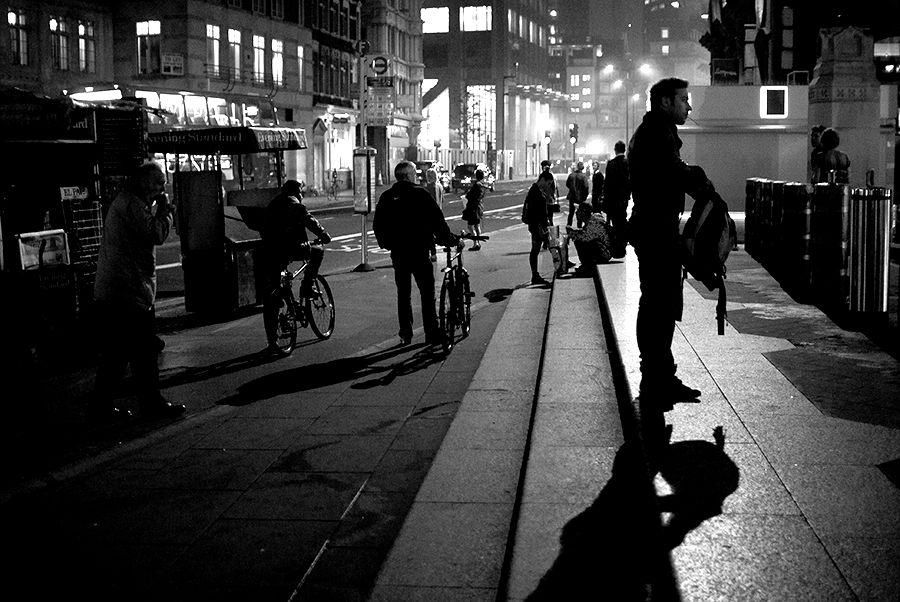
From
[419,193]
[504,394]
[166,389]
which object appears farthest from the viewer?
[419,193]

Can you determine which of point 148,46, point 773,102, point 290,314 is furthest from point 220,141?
point 148,46

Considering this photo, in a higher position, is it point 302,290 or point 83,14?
point 83,14

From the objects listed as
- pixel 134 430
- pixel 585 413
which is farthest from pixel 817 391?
pixel 134 430

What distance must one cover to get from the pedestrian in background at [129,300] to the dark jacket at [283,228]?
11.0 ft

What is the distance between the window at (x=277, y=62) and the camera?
56.4 meters

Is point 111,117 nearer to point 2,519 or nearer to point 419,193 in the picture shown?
point 419,193

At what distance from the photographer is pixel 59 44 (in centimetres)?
4197

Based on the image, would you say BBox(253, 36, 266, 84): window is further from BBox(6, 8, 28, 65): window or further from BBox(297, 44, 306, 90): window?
BBox(6, 8, 28, 65): window

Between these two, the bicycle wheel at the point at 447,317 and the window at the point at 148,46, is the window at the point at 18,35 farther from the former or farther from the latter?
the bicycle wheel at the point at 447,317

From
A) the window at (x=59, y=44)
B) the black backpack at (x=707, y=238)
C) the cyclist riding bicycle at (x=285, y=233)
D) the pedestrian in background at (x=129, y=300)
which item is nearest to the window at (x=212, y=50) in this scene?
the window at (x=59, y=44)

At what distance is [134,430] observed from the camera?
7.92 m

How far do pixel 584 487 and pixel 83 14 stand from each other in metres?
44.0

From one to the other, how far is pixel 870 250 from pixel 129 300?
678 centimetres

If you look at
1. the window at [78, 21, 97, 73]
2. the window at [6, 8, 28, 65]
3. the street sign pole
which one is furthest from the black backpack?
the window at [78, 21, 97, 73]
